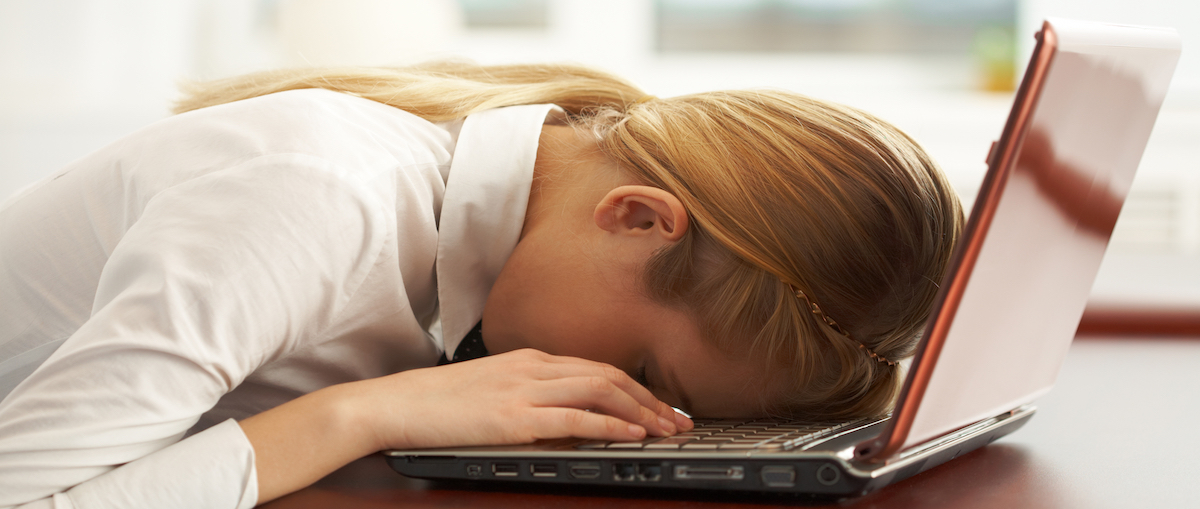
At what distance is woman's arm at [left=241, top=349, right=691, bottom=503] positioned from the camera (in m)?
0.56

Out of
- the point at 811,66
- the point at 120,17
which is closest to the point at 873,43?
the point at 811,66

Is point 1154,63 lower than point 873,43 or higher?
higher

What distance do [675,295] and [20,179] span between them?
9.91ft

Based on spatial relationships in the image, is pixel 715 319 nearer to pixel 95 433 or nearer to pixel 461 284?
pixel 461 284

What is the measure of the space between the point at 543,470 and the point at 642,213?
297mm

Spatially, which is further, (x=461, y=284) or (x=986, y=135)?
(x=986, y=135)

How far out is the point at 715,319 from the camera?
2.40 feet

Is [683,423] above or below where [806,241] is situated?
below

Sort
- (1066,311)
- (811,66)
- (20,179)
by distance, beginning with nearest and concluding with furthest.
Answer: (1066,311)
(20,179)
(811,66)

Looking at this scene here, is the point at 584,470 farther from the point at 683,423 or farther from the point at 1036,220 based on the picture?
the point at 1036,220

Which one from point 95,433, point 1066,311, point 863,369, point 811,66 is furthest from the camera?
point 811,66

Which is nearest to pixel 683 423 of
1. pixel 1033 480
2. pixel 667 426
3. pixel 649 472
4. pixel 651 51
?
pixel 667 426

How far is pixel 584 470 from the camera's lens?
52 centimetres

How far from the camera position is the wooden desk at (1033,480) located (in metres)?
0.51
